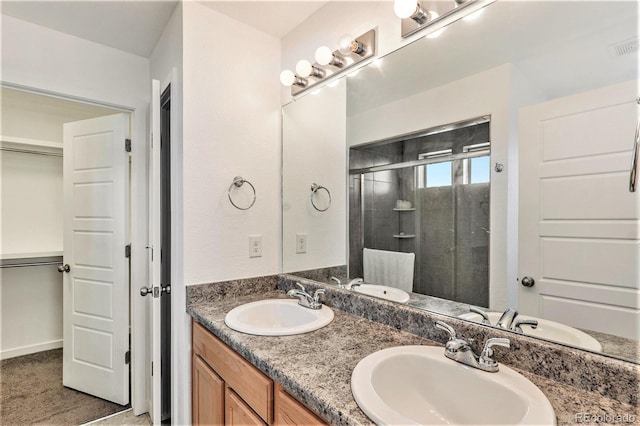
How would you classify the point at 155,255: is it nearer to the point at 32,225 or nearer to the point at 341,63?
the point at 341,63

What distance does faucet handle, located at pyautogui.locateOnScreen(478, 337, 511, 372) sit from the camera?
878 millimetres

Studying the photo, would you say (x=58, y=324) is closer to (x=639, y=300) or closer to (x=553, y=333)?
(x=553, y=333)

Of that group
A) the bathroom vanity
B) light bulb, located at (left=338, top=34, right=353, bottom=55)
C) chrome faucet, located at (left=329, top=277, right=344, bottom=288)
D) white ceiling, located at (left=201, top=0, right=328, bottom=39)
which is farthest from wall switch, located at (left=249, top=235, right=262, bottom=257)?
white ceiling, located at (left=201, top=0, right=328, bottom=39)

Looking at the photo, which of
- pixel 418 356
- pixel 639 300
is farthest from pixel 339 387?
pixel 639 300

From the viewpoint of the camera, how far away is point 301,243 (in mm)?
1878

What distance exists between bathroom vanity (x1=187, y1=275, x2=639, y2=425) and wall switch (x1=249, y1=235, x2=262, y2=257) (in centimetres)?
29

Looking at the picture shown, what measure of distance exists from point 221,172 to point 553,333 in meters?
1.53

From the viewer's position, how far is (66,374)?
Result: 235cm

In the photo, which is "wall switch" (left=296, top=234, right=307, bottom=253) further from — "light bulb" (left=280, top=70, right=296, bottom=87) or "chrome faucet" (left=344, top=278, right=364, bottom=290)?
"light bulb" (left=280, top=70, right=296, bottom=87)

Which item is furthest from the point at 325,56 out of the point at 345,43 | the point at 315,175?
the point at 315,175

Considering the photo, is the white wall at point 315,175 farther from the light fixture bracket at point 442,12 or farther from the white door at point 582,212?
the white door at point 582,212

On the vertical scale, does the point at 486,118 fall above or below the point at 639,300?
above

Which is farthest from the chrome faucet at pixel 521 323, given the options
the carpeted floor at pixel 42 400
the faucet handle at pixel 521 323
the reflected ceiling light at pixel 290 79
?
the carpeted floor at pixel 42 400

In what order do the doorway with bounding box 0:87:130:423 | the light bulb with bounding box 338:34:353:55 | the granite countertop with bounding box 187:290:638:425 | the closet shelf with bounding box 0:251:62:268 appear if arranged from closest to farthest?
the granite countertop with bounding box 187:290:638:425 → the light bulb with bounding box 338:34:353:55 → the closet shelf with bounding box 0:251:62:268 → the doorway with bounding box 0:87:130:423
